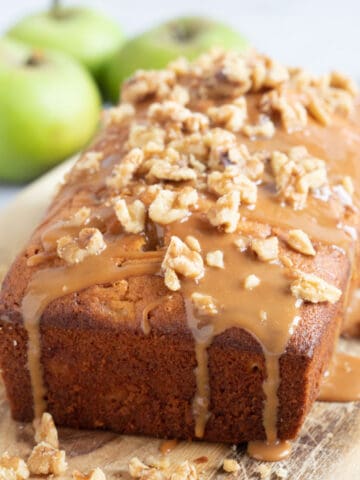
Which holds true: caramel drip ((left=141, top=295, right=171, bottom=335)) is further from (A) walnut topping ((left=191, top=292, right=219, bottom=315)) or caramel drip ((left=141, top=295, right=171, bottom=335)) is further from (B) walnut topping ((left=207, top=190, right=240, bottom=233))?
(B) walnut topping ((left=207, top=190, right=240, bottom=233))

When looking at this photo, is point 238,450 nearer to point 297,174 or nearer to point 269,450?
point 269,450

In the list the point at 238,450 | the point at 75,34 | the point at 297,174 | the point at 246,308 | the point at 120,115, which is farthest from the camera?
the point at 75,34

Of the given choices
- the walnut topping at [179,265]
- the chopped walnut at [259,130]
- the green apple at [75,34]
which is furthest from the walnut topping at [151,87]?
the green apple at [75,34]

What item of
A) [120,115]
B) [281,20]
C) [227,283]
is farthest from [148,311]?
[281,20]

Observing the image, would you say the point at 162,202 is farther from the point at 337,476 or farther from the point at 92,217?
the point at 337,476

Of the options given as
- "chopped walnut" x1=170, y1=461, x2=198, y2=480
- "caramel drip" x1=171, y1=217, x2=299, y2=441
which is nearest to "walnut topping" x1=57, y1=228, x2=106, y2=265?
"caramel drip" x1=171, y1=217, x2=299, y2=441
